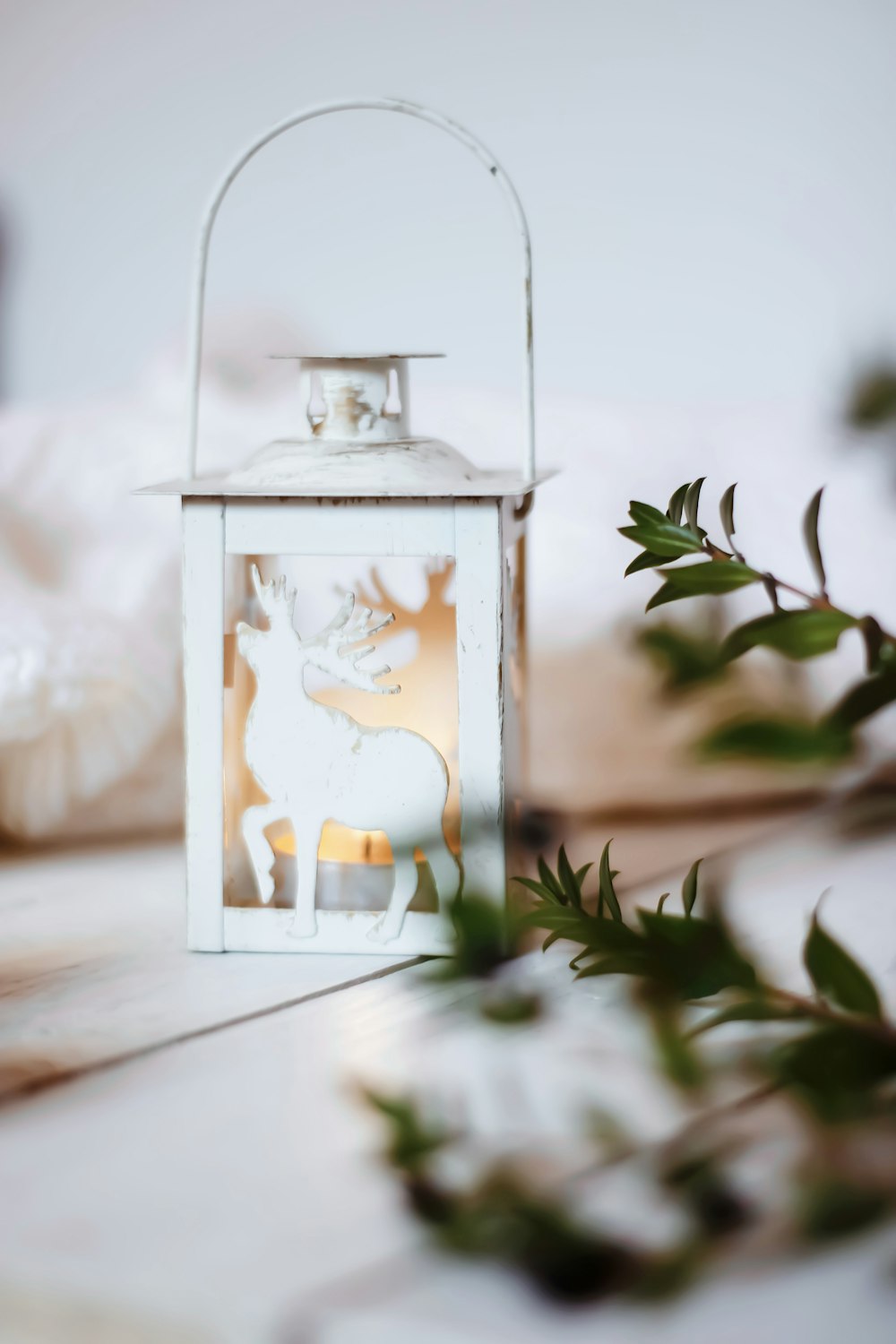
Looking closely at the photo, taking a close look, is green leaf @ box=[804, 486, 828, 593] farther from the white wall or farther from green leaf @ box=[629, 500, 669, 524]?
the white wall

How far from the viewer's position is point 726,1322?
1.49ft

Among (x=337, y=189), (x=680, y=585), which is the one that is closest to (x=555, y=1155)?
(x=680, y=585)

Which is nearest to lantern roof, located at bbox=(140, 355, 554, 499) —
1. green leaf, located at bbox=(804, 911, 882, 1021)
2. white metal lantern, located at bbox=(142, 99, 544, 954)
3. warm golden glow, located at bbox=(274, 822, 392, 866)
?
white metal lantern, located at bbox=(142, 99, 544, 954)

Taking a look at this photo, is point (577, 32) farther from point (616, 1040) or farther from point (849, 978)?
point (849, 978)

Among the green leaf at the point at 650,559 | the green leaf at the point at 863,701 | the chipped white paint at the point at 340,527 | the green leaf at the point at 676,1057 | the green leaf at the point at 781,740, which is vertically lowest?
the green leaf at the point at 676,1057

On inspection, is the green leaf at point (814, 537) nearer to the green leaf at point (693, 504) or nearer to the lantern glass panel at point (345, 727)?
the green leaf at point (693, 504)

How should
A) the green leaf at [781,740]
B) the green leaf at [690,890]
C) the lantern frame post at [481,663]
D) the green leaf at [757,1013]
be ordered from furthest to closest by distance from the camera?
the lantern frame post at [481,663] < the green leaf at [690,890] < the green leaf at [757,1013] < the green leaf at [781,740]

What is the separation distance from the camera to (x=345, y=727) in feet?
2.77

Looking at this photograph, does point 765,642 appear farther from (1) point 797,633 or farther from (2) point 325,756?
(2) point 325,756

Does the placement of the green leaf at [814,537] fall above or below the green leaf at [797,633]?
above

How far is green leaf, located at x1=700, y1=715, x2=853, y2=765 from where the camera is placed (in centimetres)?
24

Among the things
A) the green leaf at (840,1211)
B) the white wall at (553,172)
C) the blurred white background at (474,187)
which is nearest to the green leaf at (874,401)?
the green leaf at (840,1211)

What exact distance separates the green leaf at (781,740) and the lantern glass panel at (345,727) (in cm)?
56

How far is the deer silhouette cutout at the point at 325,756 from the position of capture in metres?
0.83
